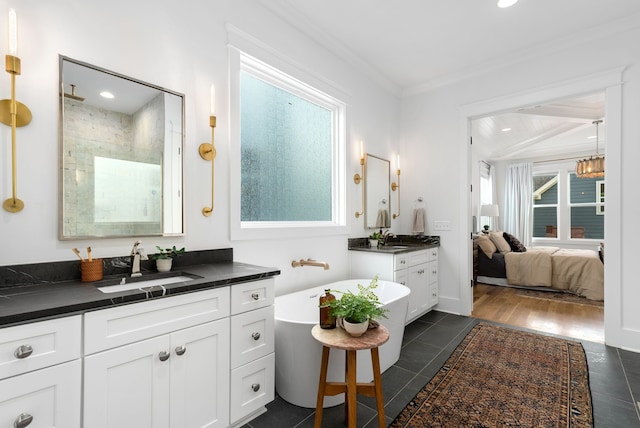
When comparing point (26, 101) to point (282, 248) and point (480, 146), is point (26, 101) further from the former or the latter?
point (480, 146)

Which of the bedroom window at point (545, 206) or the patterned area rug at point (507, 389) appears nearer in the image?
the patterned area rug at point (507, 389)

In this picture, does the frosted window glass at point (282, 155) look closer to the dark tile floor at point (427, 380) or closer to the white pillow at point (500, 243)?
the dark tile floor at point (427, 380)

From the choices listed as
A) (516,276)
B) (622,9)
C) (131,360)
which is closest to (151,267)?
(131,360)

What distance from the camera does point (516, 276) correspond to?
511cm

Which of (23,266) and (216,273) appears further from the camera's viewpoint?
(216,273)

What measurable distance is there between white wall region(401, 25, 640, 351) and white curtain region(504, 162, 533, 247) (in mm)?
4715

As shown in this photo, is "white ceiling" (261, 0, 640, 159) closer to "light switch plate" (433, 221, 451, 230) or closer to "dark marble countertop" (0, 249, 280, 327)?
"light switch plate" (433, 221, 451, 230)

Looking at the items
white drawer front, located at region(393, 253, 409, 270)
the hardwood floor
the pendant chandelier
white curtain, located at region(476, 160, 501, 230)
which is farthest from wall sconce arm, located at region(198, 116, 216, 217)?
white curtain, located at region(476, 160, 501, 230)

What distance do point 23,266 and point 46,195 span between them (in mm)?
331

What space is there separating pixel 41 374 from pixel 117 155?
1.08m

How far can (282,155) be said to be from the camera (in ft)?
9.23

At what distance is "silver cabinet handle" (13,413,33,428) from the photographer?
3.27 ft

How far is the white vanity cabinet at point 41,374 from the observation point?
978 mm

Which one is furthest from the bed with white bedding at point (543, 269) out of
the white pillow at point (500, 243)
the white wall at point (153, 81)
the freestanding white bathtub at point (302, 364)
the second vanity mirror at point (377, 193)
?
the freestanding white bathtub at point (302, 364)
